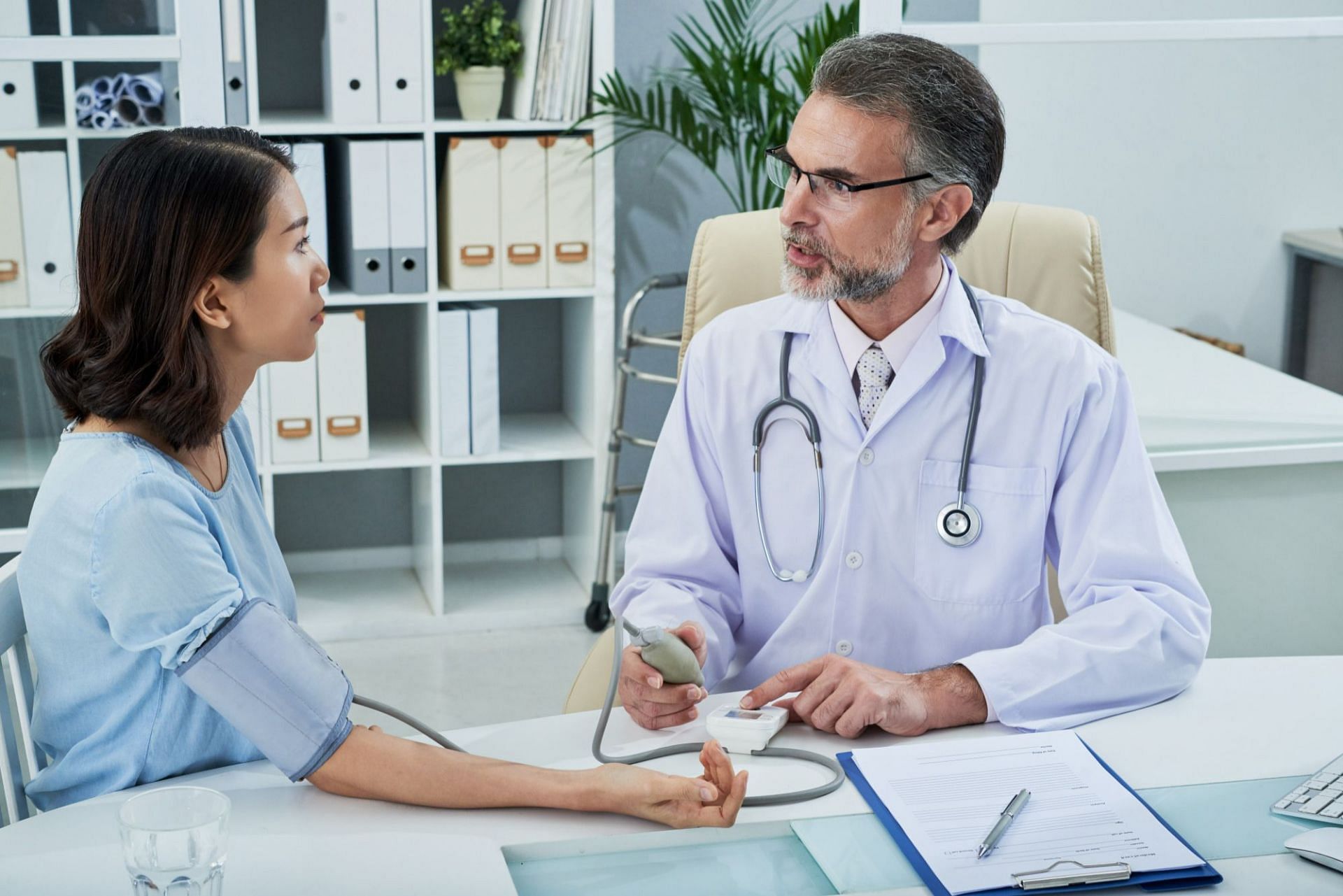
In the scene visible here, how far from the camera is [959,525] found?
5.17 ft

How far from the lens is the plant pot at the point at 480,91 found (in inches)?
123

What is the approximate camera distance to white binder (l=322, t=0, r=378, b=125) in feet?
9.75

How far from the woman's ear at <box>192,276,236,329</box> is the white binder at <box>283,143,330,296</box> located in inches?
67.9

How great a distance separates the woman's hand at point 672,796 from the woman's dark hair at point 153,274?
50cm

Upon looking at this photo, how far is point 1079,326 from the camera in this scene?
6.29 ft

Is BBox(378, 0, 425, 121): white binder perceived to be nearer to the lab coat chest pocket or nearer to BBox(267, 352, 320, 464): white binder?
BBox(267, 352, 320, 464): white binder

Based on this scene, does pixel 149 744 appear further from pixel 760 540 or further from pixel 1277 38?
pixel 1277 38

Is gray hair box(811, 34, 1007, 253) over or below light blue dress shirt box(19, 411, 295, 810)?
over

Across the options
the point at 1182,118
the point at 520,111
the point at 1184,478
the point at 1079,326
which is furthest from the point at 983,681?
the point at 520,111

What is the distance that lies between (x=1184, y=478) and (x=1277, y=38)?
2.61ft

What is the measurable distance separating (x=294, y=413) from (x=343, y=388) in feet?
0.39

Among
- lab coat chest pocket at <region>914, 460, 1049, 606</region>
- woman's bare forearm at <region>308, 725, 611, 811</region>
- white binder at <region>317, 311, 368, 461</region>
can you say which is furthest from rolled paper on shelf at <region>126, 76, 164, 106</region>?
woman's bare forearm at <region>308, 725, 611, 811</region>

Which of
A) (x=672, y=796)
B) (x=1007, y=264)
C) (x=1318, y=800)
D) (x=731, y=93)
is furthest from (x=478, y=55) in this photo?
(x=1318, y=800)

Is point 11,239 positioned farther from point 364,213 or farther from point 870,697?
point 870,697
